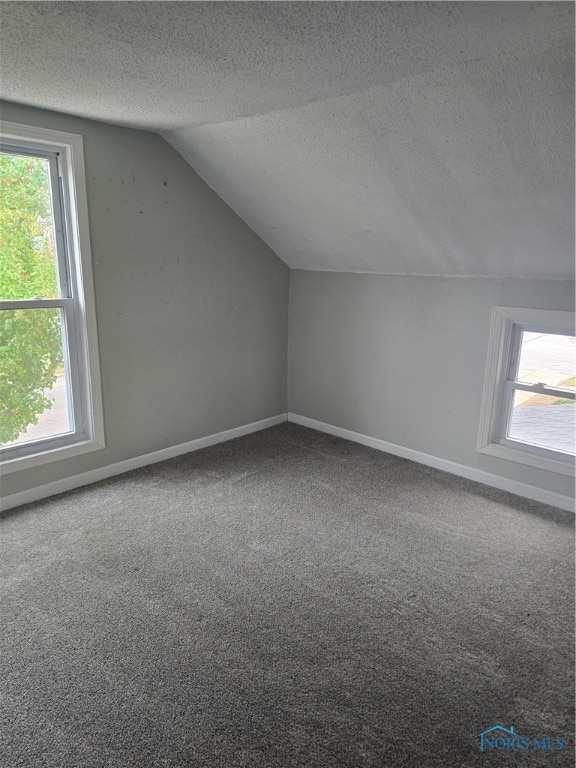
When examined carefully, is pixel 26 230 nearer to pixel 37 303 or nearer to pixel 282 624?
pixel 37 303

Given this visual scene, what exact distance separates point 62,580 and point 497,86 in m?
2.68

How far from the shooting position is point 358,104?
7.52ft

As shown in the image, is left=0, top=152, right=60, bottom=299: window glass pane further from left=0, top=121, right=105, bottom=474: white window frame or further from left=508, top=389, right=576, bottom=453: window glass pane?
left=508, top=389, right=576, bottom=453: window glass pane

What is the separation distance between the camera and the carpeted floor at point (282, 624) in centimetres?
163

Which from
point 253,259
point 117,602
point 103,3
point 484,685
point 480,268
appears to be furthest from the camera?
point 253,259

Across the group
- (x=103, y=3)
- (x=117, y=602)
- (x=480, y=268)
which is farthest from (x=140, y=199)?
(x=117, y=602)

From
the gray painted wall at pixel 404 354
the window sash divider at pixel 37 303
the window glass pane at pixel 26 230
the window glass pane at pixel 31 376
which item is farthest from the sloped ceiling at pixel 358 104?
the window glass pane at pixel 31 376

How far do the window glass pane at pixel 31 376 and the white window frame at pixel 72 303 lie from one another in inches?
1.8

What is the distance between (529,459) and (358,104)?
2.17 metres

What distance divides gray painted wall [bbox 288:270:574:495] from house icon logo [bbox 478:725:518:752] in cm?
168

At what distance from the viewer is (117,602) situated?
2.23 meters

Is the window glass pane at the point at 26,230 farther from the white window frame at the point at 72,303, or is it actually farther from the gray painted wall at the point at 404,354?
the gray painted wall at the point at 404,354

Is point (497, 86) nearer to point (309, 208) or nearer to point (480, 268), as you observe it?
point (480, 268)

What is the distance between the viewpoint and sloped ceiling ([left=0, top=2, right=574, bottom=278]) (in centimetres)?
157
